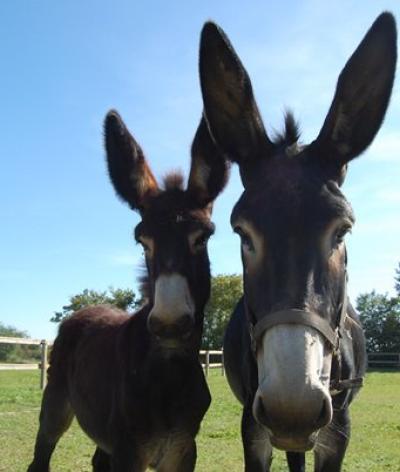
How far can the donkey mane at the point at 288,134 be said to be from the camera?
10.7 ft

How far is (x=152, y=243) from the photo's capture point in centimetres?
421

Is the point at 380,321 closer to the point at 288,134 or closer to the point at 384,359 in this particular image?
the point at 384,359

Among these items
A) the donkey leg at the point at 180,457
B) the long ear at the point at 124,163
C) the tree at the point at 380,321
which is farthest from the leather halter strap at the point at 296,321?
the tree at the point at 380,321

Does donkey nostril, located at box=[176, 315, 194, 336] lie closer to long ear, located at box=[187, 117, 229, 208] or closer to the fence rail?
long ear, located at box=[187, 117, 229, 208]

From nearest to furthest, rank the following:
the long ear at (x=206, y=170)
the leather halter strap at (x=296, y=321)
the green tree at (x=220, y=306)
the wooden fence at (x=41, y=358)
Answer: the leather halter strap at (x=296, y=321)
the long ear at (x=206, y=170)
the wooden fence at (x=41, y=358)
the green tree at (x=220, y=306)

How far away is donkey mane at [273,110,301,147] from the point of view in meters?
3.26

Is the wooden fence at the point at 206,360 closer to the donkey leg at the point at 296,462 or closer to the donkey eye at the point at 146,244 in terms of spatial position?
the donkey leg at the point at 296,462

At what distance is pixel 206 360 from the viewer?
25.1 meters

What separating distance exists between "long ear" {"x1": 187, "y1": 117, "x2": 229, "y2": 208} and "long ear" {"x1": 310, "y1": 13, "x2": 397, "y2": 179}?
1.86 m

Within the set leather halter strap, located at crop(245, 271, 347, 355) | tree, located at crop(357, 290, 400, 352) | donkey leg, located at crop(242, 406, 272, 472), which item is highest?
tree, located at crop(357, 290, 400, 352)

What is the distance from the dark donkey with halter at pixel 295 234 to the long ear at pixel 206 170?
1506 mm

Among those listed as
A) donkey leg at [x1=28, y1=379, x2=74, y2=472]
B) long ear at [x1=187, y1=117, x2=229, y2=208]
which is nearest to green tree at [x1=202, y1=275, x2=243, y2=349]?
donkey leg at [x1=28, y1=379, x2=74, y2=472]

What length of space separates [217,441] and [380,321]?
48348 millimetres

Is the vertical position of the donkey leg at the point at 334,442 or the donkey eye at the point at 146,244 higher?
the donkey eye at the point at 146,244
